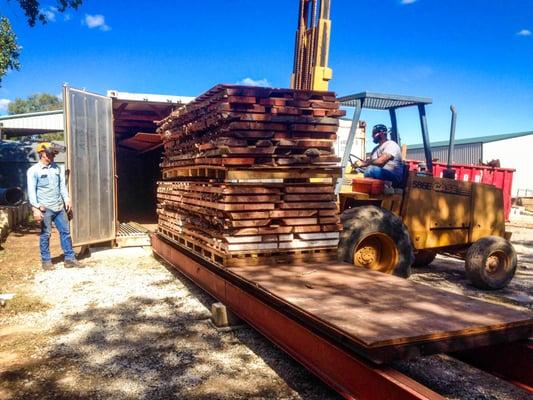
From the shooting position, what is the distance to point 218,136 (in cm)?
511

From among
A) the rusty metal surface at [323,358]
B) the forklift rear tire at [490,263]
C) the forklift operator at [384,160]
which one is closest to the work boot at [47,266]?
the rusty metal surface at [323,358]

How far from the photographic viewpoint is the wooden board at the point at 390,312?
2791 mm

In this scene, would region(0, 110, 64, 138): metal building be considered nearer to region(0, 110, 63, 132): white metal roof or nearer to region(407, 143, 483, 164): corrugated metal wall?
region(0, 110, 63, 132): white metal roof

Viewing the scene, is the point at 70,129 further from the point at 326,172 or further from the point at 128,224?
the point at 326,172

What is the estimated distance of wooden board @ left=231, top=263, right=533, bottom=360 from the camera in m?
2.79

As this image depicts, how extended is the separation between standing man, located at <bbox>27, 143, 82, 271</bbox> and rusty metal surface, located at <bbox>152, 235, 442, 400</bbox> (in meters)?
4.14

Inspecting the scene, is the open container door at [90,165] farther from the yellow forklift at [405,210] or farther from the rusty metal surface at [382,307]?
the rusty metal surface at [382,307]

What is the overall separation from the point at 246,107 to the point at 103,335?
2.92 m

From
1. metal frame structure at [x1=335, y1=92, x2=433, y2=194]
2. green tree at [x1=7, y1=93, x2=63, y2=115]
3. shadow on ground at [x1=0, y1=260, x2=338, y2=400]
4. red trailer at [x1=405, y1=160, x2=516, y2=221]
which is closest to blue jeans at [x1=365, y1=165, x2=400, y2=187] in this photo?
metal frame structure at [x1=335, y1=92, x2=433, y2=194]

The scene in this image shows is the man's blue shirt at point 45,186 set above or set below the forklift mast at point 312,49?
below

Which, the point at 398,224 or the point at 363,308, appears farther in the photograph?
the point at 398,224

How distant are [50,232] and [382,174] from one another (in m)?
5.65

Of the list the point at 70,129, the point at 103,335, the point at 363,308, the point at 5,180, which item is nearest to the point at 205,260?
the point at 103,335

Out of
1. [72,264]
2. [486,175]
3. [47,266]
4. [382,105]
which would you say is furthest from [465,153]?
[47,266]
